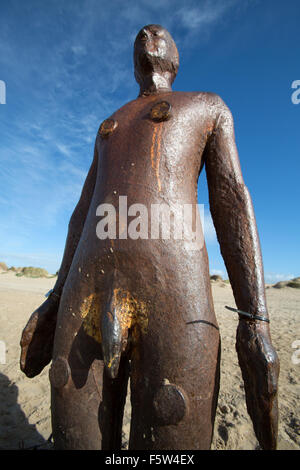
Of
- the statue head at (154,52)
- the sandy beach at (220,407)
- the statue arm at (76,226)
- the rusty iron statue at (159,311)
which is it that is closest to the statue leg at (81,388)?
the rusty iron statue at (159,311)

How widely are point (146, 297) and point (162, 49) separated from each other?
153cm

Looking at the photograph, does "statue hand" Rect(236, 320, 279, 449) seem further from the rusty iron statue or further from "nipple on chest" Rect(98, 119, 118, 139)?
"nipple on chest" Rect(98, 119, 118, 139)

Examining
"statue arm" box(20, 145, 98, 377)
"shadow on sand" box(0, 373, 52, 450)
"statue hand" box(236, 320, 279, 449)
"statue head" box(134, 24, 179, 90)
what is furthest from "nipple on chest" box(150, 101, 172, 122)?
"shadow on sand" box(0, 373, 52, 450)

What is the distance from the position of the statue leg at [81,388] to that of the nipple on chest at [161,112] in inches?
36.7

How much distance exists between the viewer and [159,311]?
122 cm

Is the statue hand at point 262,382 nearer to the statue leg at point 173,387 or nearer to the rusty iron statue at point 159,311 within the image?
the rusty iron statue at point 159,311

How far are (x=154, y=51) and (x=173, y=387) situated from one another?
72.5 inches

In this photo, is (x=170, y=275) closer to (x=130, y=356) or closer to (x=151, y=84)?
(x=130, y=356)

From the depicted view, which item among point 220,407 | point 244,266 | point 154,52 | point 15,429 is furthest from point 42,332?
point 220,407

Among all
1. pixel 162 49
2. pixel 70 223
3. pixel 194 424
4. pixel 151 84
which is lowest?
pixel 194 424

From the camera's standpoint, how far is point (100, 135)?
5.69 feet

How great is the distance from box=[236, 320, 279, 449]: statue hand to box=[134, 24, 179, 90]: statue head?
163cm

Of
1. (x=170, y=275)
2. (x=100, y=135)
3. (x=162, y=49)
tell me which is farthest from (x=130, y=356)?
(x=162, y=49)

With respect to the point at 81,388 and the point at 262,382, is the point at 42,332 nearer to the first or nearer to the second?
the point at 81,388
